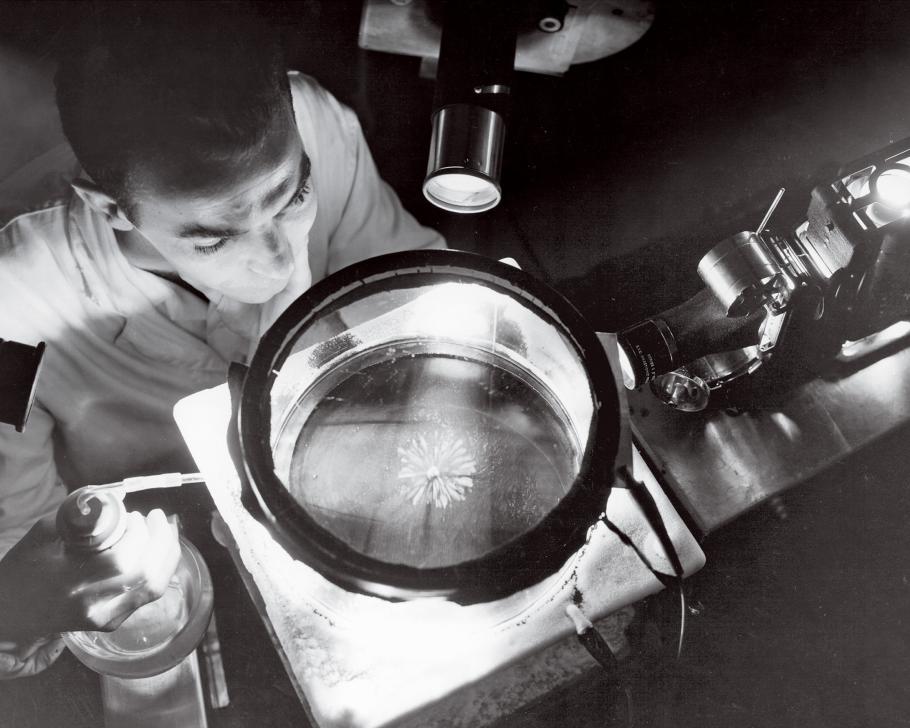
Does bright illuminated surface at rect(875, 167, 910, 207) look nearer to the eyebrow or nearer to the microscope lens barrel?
the microscope lens barrel

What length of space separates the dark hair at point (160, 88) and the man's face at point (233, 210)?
Answer: 2cm

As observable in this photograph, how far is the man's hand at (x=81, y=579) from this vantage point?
0.90m

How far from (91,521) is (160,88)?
0.54 metres

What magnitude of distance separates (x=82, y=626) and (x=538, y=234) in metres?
1.12

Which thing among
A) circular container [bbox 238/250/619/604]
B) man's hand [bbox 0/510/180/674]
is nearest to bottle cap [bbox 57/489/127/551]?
man's hand [bbox 0/510/180/674]

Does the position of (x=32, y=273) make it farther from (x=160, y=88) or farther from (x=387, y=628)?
(x=387, y=628)

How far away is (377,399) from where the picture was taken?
90 cm

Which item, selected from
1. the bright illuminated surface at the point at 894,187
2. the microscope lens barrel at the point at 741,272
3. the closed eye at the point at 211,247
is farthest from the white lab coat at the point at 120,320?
the bright illuminated surface at the point at 894,187

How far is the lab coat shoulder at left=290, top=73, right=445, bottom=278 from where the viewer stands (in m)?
1.33

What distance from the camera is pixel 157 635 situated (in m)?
1.09

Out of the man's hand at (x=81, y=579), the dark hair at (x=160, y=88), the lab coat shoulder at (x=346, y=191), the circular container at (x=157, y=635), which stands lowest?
the circular container at (x=157, y=635)

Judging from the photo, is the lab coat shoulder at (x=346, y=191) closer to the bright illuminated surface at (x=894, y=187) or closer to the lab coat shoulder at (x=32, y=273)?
the lab coat shoulder at (x=32, y=273)

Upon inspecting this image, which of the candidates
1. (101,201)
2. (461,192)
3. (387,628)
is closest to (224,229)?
(101,201)

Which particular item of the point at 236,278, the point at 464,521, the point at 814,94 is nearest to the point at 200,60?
the point at 236,278
